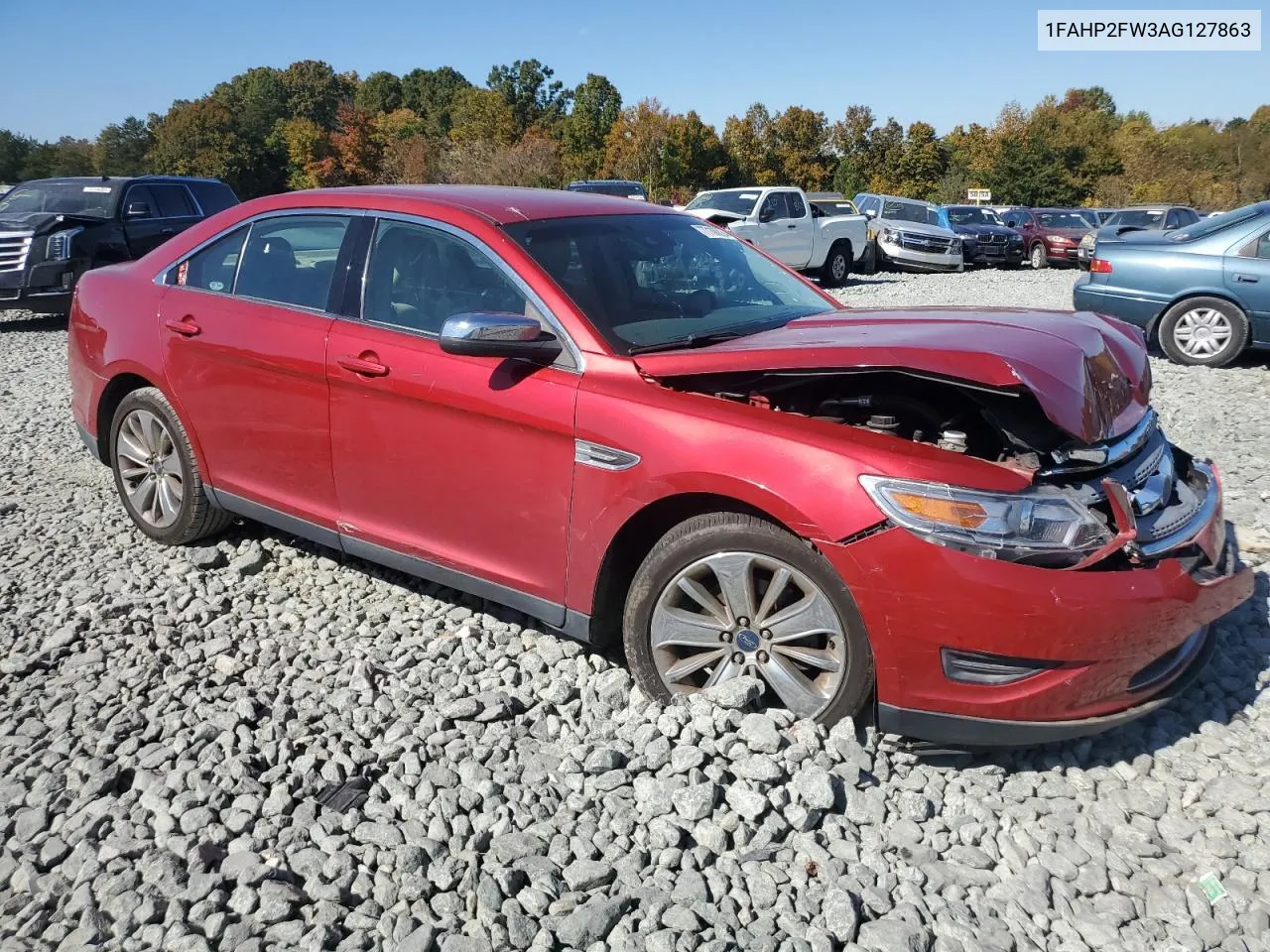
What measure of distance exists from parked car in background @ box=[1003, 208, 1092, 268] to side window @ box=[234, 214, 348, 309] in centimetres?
2698

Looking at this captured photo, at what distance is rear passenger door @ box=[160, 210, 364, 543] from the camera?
3936 millimetres

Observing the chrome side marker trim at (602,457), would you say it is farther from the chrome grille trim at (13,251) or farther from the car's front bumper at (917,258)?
the car's front bumper at (917,258)

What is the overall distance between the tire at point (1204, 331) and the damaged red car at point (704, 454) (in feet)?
22.1

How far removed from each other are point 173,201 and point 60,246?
1872mm

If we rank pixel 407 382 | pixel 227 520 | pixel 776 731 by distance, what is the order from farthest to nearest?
pixel 227 520 < pixel 407 382 < pixel 776 731

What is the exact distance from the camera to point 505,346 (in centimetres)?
318

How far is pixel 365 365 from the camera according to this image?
12.1ft

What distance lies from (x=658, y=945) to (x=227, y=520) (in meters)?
3.28

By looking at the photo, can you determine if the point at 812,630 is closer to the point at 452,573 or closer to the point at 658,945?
the point at 658,945

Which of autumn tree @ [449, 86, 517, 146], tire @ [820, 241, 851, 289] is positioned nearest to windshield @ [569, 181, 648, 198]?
tire @ [820, 241, 851, 289]

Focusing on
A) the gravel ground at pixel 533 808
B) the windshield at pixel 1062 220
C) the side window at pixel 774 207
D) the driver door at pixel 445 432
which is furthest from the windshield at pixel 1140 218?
the driver door at pixel 445 432

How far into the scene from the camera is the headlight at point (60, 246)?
11.7 meters

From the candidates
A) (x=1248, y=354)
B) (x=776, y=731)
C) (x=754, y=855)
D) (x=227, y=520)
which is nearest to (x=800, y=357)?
(x=776, y=731)

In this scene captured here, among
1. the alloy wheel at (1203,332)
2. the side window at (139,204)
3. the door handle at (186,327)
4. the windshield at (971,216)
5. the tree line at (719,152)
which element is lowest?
the alloy wheel at (1203,332)
